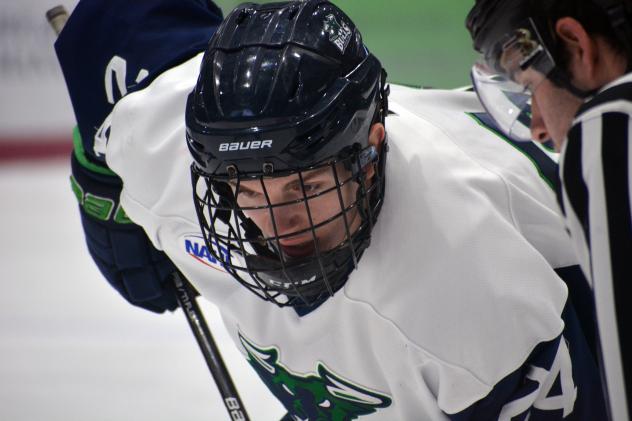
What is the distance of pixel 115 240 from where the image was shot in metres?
1.78

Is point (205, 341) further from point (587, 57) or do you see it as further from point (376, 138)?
point (587, 57)

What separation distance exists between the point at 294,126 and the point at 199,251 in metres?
0.53

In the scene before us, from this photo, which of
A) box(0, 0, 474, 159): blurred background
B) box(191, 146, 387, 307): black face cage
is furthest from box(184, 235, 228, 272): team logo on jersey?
box(0, 0, 474, 159): blurred background

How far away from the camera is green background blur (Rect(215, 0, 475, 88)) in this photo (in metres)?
3.18

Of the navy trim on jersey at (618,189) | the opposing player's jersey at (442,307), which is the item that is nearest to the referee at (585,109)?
the navy trim on jersey at (618,189)

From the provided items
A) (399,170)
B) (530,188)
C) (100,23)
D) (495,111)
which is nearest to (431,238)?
(399,170)

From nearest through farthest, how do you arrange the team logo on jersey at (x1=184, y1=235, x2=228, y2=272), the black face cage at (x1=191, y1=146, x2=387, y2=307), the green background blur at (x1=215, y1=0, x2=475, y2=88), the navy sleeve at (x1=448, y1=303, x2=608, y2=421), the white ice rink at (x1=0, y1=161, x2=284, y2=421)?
1. the black face cage at (x1=191, y1=146, x2=387, y2=307)
2. the navy sleeve at (x1=448, y1=303, x2=608, y2=421)
3. the team logo on jersey at (x1=184, y1=235, x2=228, y2=272)
4. the white ice rink at (x1=0, y1=161, x2=284, y2=421)
5. the green background blur at (x1=215, y1=0, x2=475, y2=88)

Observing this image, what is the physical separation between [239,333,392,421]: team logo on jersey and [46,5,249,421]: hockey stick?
0.29 metres

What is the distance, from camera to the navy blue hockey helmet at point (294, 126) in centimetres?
104

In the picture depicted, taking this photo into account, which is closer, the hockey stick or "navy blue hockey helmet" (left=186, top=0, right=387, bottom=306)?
"navy blue hockey helmet" (left=186, top=0, right=387, bottom=306)

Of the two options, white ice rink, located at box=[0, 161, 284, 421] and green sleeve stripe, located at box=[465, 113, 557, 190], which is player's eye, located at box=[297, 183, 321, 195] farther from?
white ice rink, located at box=[0, 161, 284, 421]

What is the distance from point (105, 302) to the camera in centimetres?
244

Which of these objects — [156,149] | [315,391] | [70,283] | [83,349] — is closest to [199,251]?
[156,149]

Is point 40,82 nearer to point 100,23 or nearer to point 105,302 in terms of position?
point 105,302
